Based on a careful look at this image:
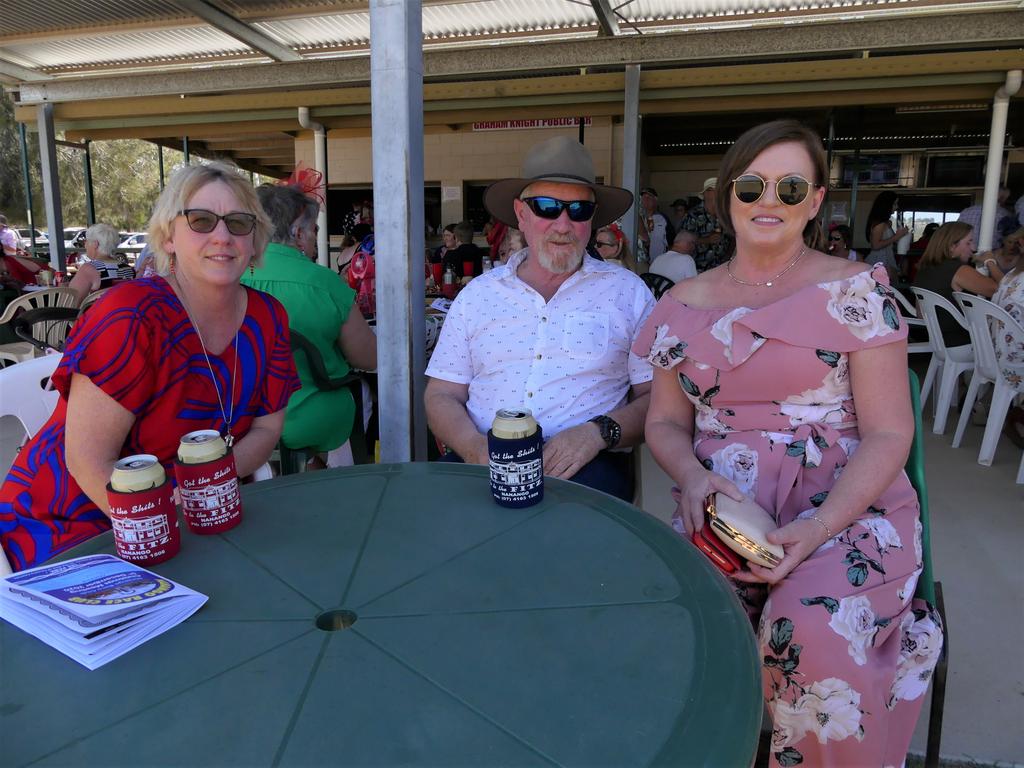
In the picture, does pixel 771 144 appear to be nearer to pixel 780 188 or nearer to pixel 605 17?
pixel 780 188

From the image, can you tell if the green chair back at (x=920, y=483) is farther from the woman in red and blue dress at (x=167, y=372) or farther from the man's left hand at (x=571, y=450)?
the woman in red and blue dress at (x=167, y=372)

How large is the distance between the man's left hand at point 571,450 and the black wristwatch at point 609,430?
17 millimetres

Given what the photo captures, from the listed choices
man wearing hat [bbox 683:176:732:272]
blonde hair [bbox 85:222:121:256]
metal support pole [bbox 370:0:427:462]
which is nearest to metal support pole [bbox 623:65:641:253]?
man wearing hat [bbox 683:176:732:272]

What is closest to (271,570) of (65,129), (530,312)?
(530,312)

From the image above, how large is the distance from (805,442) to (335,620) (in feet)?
3.60

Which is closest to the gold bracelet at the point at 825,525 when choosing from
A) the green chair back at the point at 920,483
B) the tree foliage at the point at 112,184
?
the green chair back at the point at 920,483

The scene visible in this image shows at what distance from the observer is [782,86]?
6.69 metres

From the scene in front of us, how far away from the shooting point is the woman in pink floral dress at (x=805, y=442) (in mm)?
1284

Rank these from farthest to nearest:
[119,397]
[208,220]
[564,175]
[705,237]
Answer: [705,237] < [564,175] < [208,220] < [119,397]

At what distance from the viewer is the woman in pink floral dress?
1.28m

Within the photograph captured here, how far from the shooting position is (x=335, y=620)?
37.7 inches

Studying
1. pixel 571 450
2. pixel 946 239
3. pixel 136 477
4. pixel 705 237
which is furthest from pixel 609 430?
pixel 705 237

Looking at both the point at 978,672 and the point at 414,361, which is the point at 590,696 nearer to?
the point at 414,361

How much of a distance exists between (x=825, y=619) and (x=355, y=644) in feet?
2.90
